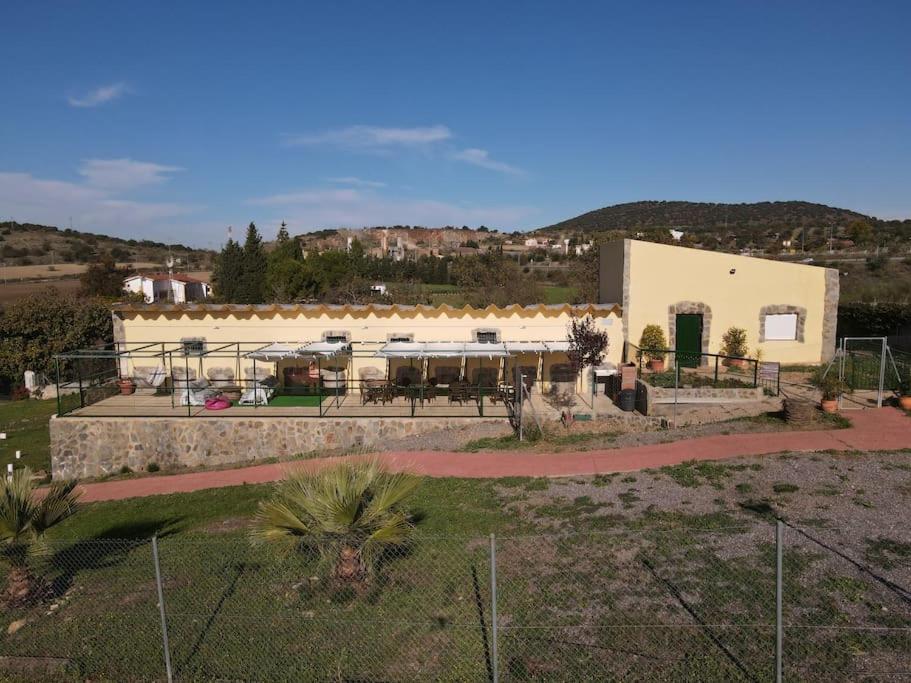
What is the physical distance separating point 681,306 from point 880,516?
1245cm

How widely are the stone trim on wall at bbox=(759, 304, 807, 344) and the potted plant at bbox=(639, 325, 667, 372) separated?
357 cm

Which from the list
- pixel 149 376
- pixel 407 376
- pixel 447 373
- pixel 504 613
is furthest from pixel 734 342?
pixel 149 376

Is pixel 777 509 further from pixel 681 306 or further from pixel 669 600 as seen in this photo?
pixel 681 306

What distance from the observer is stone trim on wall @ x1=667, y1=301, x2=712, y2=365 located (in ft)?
66.8

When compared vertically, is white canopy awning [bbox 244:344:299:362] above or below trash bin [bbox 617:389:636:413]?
above

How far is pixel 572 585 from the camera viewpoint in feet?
23.1

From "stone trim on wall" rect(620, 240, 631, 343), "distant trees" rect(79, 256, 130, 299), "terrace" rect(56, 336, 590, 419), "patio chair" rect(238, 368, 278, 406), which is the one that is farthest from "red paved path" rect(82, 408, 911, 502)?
"distant trees" rect(79, 256, 130, 299)

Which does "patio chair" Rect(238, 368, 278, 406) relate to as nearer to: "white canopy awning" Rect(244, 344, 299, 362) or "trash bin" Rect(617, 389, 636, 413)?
"white canopy awning" Rect(244, 344, 299, 362)

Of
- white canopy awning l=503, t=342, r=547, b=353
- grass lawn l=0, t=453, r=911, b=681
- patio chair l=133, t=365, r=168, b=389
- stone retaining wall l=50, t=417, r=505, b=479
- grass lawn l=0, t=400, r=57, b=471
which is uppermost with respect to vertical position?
white canopy awning l=503, t=342, r=547, b=353

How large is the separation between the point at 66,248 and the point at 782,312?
11811cm

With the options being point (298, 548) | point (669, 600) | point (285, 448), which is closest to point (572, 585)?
point (669, 600)

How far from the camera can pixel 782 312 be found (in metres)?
20.6

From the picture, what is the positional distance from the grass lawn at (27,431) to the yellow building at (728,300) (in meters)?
18.9

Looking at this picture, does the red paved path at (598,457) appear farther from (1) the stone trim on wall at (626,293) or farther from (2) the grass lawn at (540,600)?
(1) the stone trim on wall at (626,293)
